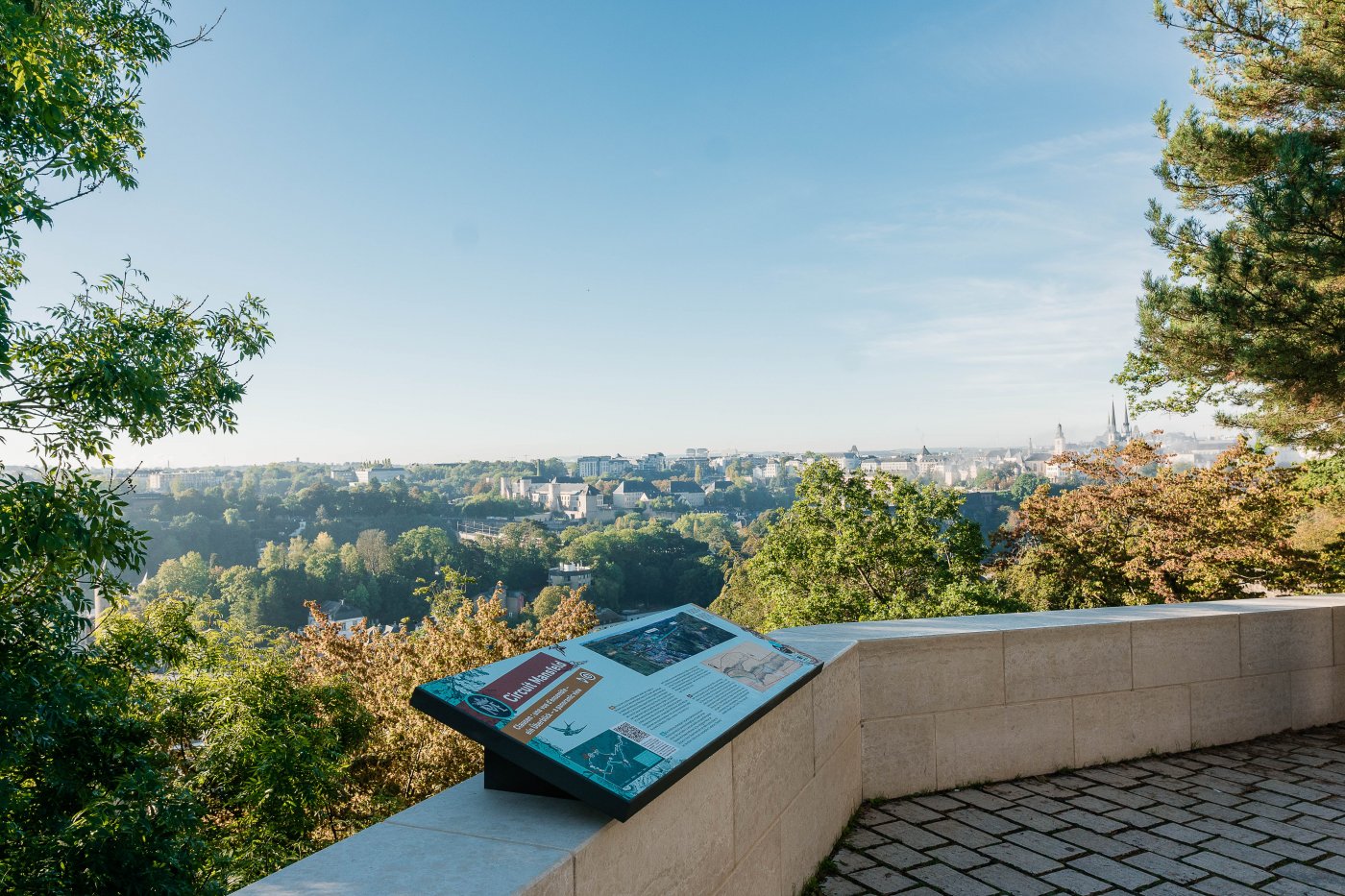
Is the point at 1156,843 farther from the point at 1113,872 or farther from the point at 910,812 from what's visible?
the point at 910,812

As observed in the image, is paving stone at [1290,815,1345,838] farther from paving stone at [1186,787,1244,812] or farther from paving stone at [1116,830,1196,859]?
paving stone at [1116,830,1196,859]

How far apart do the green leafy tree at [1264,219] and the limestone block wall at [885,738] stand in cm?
222

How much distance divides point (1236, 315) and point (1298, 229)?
2.52ft

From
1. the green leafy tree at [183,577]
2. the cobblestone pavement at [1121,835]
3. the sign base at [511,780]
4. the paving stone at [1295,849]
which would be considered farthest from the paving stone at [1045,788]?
the green leafy tree at [183,577]

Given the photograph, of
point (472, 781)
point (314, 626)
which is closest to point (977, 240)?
point (314, 626)

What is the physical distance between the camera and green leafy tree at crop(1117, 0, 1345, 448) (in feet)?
21.2

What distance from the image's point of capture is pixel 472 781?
210 centimetres

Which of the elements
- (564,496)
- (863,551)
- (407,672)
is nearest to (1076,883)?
(407,672)

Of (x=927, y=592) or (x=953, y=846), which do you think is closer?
(x=953, y=846)

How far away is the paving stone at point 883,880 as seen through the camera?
3.08m

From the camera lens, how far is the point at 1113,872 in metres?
3.21

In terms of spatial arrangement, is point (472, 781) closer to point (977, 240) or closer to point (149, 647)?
point (149, 647)

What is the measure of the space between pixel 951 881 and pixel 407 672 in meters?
10.3

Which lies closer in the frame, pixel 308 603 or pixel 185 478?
pixel 308 603
